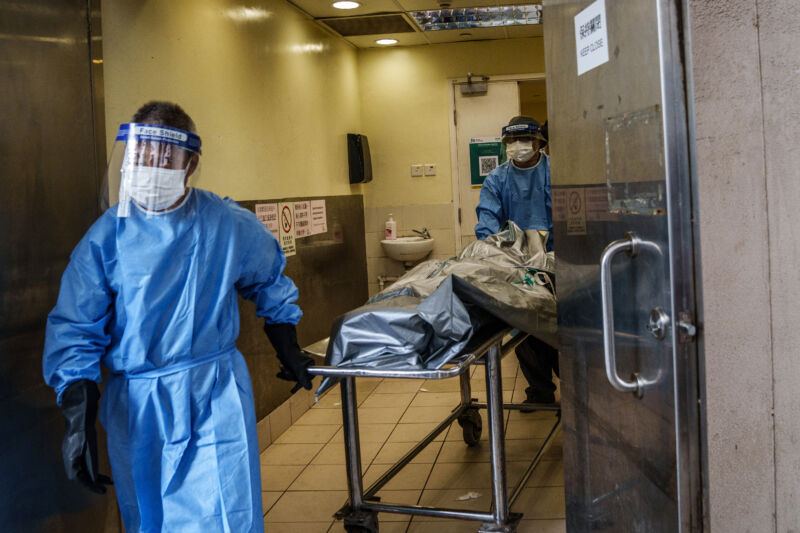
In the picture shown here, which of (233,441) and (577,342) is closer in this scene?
(577,342)

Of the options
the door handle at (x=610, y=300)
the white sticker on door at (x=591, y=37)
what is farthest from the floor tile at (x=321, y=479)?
the white sticker on door at (x=591, y=37)

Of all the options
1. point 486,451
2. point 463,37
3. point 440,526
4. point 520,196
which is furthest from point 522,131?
point 463,37

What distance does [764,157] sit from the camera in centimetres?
135

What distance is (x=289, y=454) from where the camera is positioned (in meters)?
3.75

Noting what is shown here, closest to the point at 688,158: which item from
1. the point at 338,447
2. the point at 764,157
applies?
the point at 764,157

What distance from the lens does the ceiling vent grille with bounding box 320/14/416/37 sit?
5266 millimetres

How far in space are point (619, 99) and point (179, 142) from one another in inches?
43.3

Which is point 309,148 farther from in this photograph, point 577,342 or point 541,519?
point 577,342

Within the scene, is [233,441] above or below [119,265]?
below

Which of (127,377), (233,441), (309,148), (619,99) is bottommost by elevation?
(233,441)

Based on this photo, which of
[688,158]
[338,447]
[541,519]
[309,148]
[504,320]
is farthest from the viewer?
[309,148]

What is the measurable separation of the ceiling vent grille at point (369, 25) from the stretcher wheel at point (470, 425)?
9.42 feet

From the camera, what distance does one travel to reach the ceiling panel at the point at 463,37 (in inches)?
233

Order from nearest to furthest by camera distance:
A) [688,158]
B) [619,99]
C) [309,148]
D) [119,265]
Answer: [688,158], [619,99], [119,265], [309,148]
